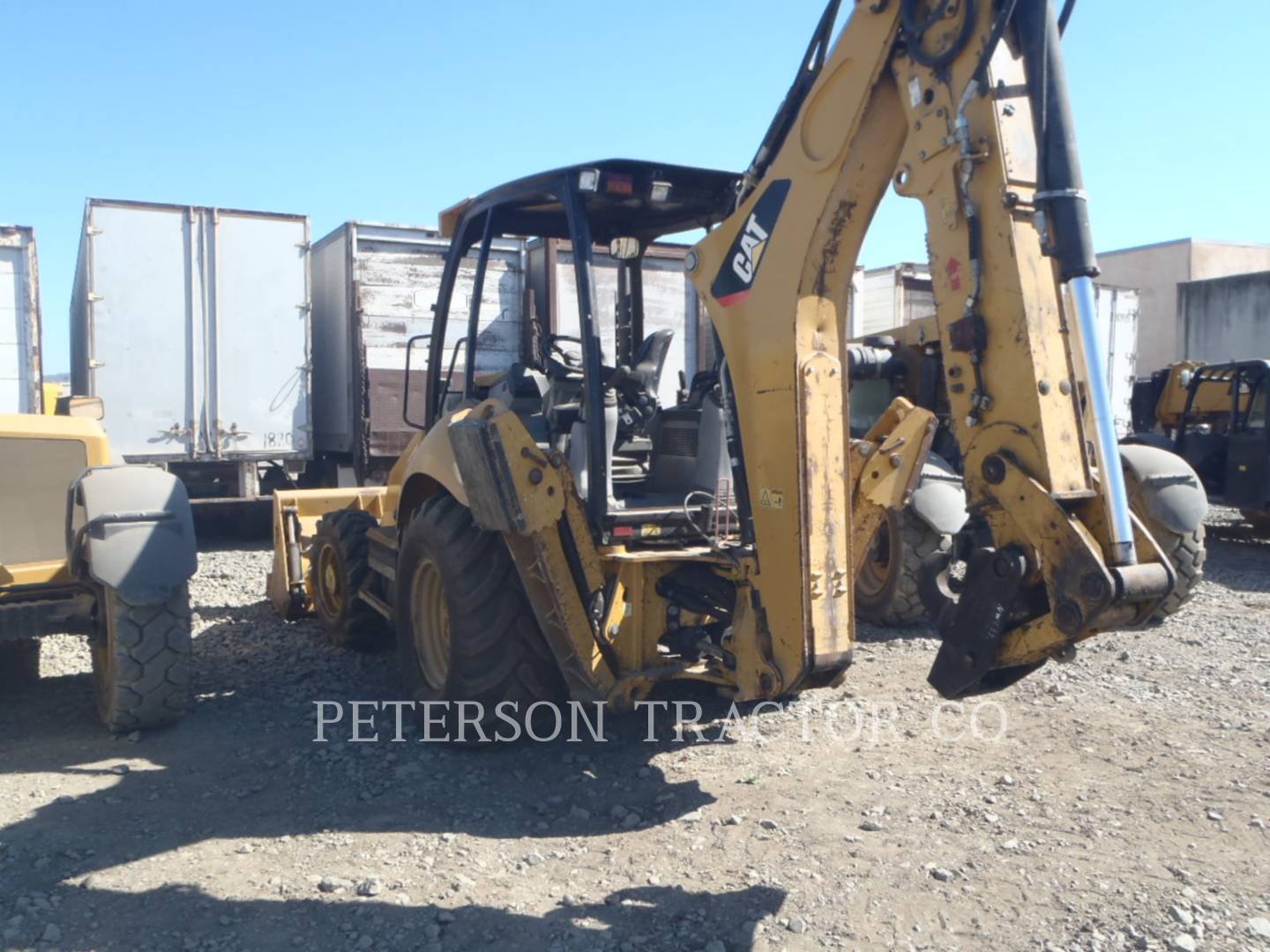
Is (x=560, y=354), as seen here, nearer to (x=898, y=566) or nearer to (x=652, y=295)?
(x=898, y=566)

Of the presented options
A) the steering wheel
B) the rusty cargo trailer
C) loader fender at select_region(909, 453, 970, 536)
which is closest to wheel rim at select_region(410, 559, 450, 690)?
the steering wheel

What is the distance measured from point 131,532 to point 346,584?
1.55 meters

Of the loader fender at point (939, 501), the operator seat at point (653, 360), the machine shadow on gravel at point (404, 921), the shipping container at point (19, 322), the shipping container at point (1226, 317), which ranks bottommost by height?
the machine shadow on gravel at point (404, 921)

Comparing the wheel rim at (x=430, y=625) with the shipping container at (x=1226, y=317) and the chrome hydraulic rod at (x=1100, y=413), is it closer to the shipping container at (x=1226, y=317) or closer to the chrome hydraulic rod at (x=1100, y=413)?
the chrome hydraulic rod at (x=1100, y=413)

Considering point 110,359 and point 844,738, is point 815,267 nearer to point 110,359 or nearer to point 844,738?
point 844,738

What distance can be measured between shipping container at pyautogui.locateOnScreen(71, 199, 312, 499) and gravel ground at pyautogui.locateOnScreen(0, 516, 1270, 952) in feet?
16.8

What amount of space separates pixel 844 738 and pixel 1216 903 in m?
1.79

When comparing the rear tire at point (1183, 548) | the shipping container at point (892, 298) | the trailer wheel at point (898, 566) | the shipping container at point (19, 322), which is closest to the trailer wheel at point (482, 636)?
the trailer wheel at point (898, 566)

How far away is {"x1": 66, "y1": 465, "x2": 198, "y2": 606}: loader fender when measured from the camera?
15.0 ft

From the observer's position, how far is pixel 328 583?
6.44 m

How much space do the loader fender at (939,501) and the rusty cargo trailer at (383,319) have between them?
4827mm

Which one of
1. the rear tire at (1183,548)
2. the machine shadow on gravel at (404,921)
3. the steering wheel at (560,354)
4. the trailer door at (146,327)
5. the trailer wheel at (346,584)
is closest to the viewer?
the machine shadow on gravel at (404,921)

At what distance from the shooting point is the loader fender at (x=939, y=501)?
22.4 ft

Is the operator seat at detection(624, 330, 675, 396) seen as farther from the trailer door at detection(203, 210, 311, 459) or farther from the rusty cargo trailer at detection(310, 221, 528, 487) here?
the trailer door at detection(203, 210, 311, 459)
